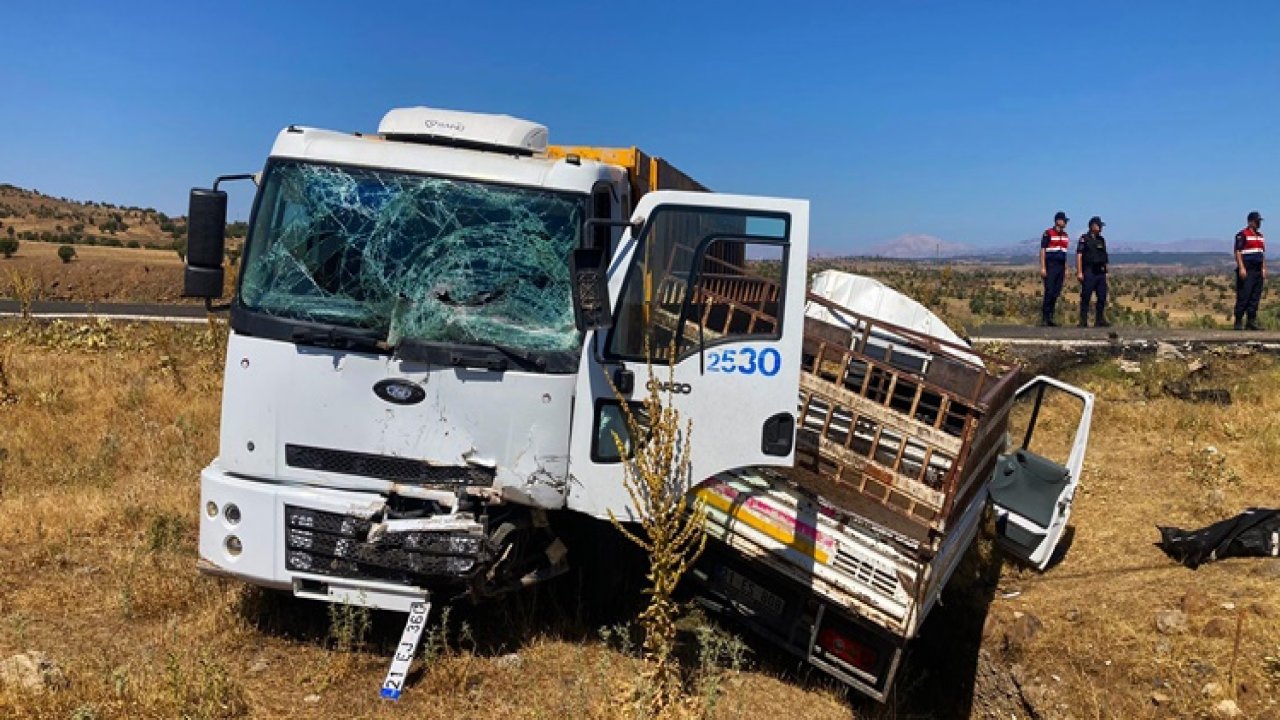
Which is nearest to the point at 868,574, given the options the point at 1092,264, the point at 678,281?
the point at 678,281

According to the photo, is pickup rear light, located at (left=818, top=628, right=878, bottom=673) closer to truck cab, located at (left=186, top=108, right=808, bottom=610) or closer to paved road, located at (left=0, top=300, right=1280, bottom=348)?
truck cab, located at (left=186, top=108, right=808, bottom=610)

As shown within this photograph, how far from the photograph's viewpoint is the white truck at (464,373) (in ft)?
15.6

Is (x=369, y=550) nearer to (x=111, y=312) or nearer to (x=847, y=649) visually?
(x=847, y=649)

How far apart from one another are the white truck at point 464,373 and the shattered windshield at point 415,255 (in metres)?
0.01

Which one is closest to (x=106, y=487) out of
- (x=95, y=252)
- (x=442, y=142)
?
(x=442, y=142)

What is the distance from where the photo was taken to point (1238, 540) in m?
7.09

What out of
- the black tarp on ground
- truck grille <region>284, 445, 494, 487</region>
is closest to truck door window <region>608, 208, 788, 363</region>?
truck grille <region>284, 445, 494, 487</region>

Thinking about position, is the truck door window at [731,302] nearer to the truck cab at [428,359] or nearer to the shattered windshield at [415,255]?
the truck cab at [428,359]

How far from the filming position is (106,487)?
7.73 metres

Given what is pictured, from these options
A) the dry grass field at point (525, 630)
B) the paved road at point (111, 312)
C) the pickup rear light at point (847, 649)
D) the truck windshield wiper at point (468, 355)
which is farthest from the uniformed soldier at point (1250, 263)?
the paved road at point (111, 312)

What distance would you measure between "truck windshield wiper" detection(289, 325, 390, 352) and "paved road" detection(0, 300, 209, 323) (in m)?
17.1

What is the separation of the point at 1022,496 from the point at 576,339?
528 centimetres

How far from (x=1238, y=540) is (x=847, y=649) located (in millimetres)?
3820

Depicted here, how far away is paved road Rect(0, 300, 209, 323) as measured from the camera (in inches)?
819
